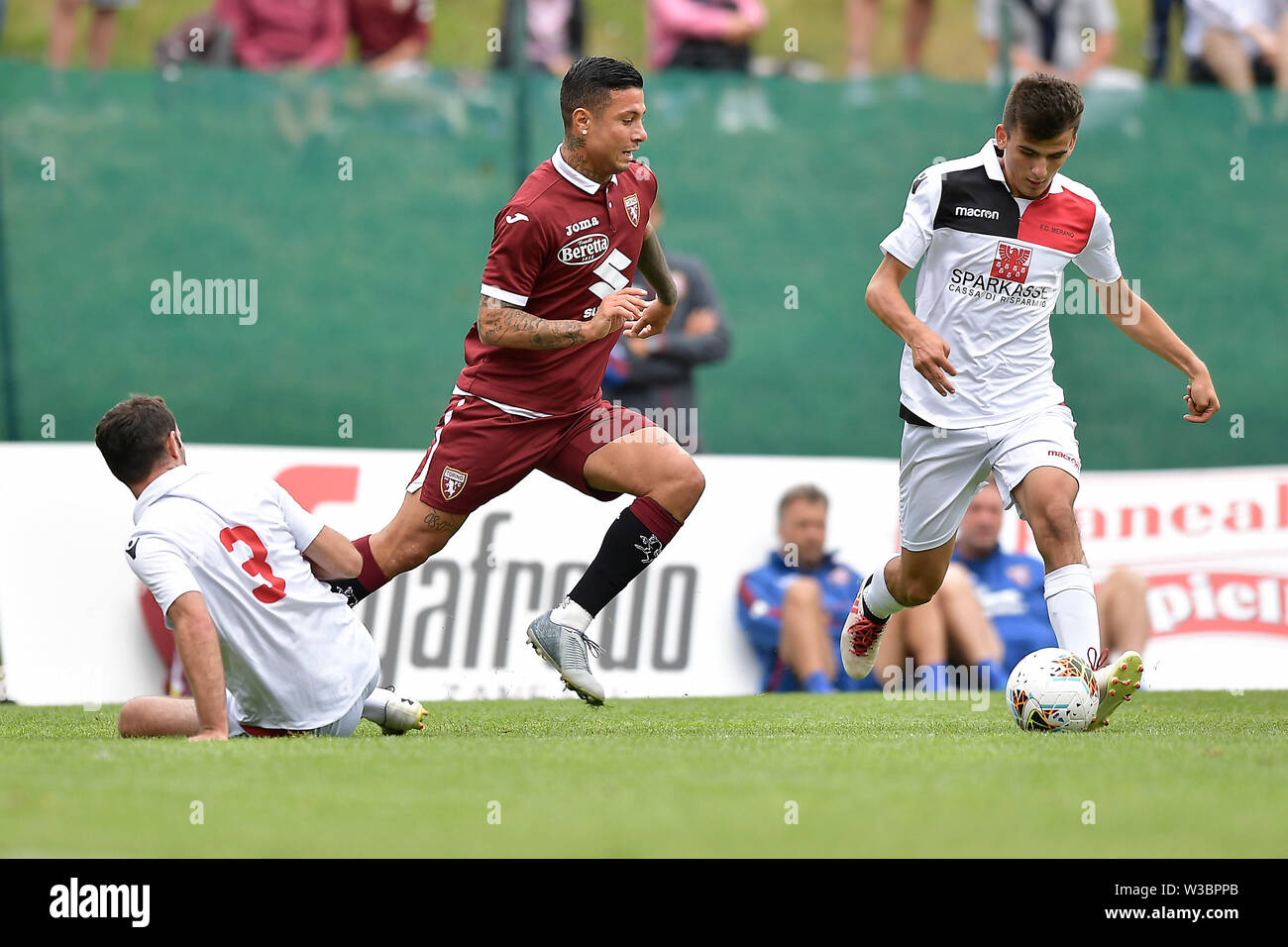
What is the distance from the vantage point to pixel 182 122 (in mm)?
10906

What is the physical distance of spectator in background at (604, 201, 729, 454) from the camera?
9.99 metres

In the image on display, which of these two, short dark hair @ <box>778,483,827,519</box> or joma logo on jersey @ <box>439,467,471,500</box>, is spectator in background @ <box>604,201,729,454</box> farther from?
joma logo on jersey @ <box>439,467,471,500</box>

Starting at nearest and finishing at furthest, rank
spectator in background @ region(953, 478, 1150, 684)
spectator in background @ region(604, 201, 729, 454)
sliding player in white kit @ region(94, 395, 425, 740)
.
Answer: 1. sliding player in white kit @ region(94, 395, 425, 740)
2. spectator in background @ region(953, 478, 1150, 684)
3. spectator in background @ region(604, 201, 729, 454)

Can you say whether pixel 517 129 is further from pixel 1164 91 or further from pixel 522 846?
pixel 522 846

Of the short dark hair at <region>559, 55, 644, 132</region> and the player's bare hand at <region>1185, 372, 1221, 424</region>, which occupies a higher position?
the short dark hair at <region>559, 55, 644, 132</region>

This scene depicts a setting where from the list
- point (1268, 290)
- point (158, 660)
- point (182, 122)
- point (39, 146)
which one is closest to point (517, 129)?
point (182, 122)

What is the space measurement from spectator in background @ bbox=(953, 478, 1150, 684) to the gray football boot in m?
3.42

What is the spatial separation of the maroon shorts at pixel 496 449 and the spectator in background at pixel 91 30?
5645 millimetres

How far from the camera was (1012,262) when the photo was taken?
20.6ft

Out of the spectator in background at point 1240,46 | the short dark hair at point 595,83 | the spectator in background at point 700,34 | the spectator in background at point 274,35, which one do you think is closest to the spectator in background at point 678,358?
the spectator in background at point 700,34

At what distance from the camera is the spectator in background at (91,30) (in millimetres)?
10867

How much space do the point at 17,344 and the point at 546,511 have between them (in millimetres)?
3648

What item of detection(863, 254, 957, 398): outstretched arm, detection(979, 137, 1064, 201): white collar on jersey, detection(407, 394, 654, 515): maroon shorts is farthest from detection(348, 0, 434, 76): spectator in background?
detection(863, 254, 957, 398): outstretched arm

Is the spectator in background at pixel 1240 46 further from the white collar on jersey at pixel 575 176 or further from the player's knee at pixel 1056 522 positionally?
the white collar on jersey at pixel 575 176
